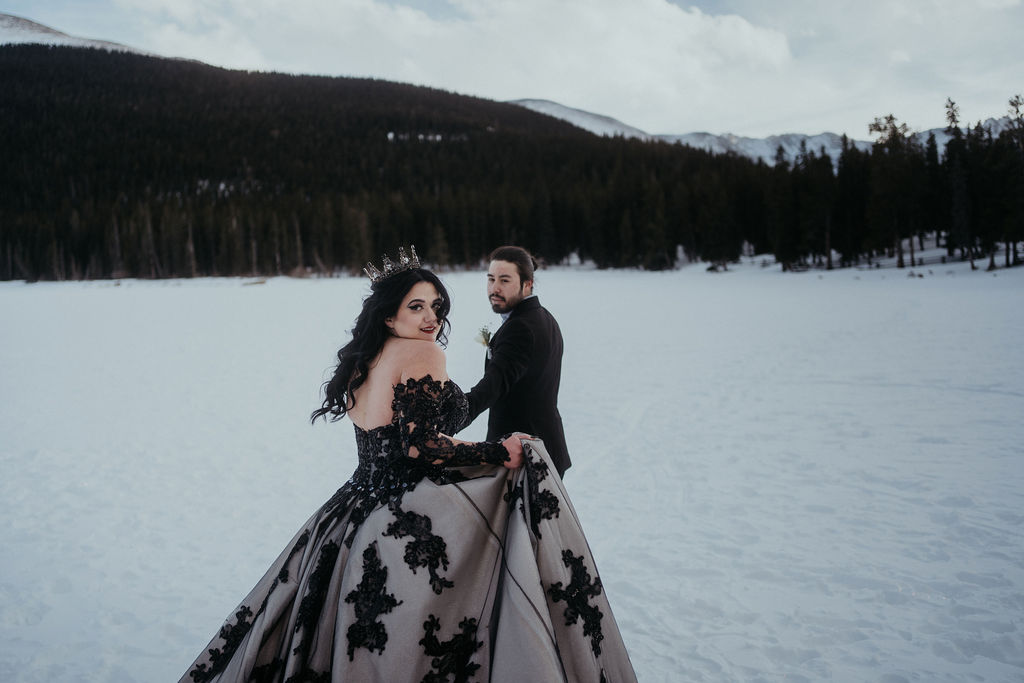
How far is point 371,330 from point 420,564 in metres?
1.02

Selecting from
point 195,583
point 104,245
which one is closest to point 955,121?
point 195,583

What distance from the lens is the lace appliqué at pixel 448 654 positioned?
2395 millimetres

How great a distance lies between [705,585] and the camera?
453cm

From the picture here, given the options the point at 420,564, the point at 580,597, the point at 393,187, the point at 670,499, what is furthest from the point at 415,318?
the point at 393,187

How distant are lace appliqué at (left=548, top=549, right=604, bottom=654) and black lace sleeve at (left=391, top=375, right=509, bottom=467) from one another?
554mm

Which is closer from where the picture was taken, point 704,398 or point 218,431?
point 218,431

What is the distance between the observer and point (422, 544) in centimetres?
248

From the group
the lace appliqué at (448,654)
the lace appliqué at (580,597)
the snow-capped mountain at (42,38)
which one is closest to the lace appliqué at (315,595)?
the lace appliqué at (448,654)

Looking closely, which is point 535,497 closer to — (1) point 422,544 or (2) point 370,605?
(1) point 422,544

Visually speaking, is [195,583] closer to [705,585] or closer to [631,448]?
[705,585]

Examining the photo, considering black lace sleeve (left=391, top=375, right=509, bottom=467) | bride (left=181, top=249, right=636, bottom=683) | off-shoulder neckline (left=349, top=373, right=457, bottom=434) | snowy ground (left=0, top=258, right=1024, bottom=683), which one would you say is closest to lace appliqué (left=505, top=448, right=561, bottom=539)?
bride (left=181, top=249, right=636, bottom=683)

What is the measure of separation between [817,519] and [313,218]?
7161 cm

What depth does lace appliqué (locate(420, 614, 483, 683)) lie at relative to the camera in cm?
239

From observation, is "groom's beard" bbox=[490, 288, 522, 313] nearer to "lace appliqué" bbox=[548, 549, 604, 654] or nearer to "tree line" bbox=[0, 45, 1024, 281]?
"lace appliqué" bbox=[548, 549, 604, 654]
